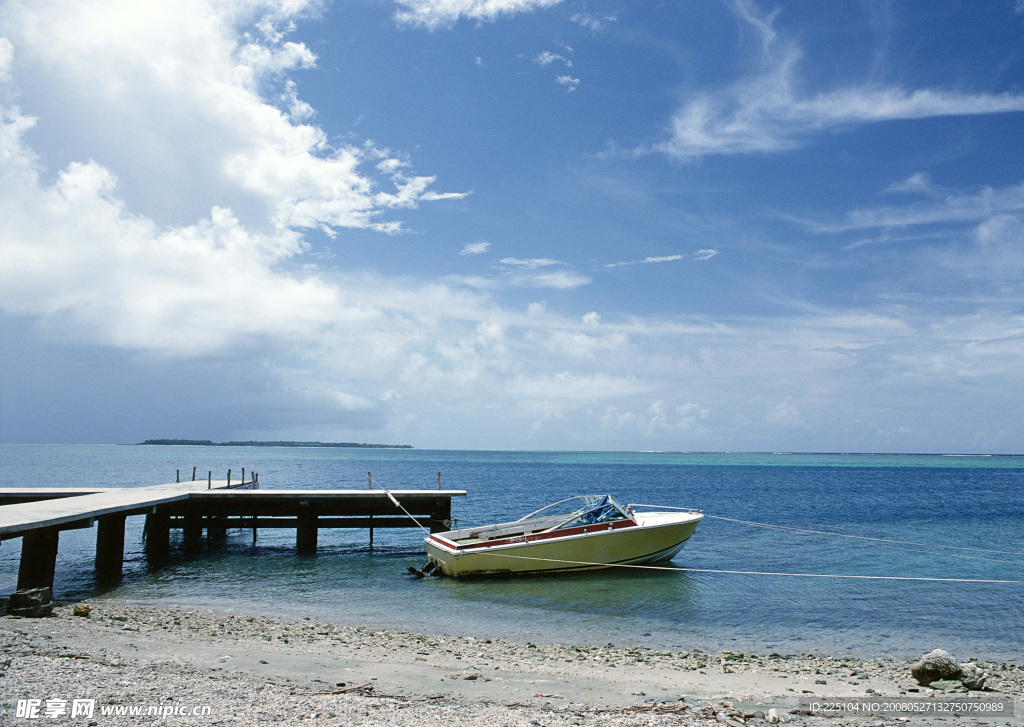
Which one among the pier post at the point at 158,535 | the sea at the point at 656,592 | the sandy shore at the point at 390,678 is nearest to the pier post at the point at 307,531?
the sea at the point at 656,592

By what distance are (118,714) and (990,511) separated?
49.1 metres

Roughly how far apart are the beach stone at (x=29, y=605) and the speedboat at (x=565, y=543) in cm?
869

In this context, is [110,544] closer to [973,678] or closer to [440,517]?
[440,517]

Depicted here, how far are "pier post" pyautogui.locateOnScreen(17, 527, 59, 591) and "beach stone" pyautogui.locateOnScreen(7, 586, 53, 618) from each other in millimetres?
2029

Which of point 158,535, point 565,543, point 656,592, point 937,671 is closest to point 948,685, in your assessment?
point 937,671

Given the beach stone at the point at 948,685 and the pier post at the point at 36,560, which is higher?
the pier post at the point at 36,560

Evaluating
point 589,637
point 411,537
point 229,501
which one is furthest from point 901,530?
point 229,501

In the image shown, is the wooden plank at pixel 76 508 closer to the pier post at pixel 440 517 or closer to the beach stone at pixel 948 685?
the pier post at pixel 440 517

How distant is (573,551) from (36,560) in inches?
490

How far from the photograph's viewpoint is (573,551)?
17562 mm

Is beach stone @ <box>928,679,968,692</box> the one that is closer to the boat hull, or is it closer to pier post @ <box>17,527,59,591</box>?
the boat hull

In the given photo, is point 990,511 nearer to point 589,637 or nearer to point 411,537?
point 411,537

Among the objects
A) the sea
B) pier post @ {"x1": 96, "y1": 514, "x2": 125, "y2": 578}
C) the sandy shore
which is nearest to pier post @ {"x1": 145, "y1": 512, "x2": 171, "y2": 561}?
the sea

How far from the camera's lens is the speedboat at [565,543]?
16.9 meters
